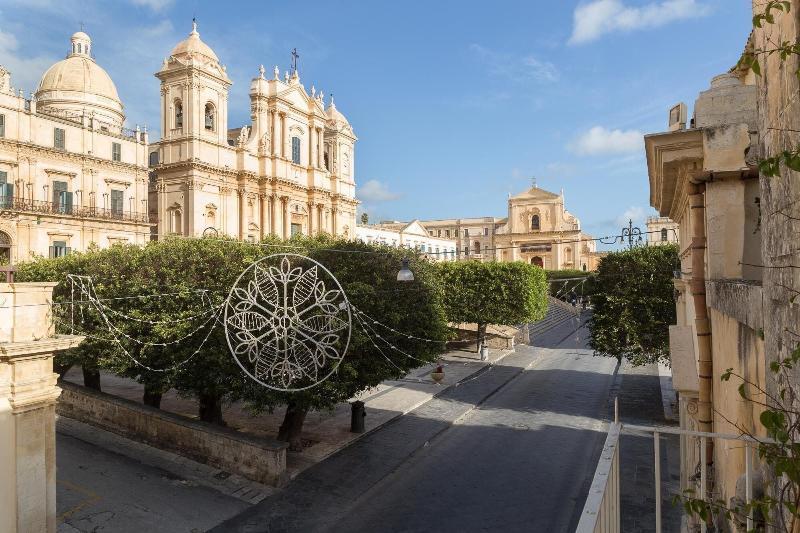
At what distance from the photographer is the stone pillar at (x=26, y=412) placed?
389 inches

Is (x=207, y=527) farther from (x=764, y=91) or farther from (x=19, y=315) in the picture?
(x=764, y=91)

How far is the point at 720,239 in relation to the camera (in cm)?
625

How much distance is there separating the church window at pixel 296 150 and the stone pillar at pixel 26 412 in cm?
3688

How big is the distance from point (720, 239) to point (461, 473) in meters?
11.8

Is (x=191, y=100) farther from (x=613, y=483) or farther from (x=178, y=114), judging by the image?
(x=613, y=483)

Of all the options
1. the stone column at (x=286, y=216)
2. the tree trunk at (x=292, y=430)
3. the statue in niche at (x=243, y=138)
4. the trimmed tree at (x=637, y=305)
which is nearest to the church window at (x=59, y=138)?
the statue in niche at (x=243, y=138)

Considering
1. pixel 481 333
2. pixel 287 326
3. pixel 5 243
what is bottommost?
pixel 481 333

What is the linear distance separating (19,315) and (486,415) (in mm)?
17199

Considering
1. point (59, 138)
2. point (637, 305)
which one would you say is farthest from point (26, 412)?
point (59, 138)

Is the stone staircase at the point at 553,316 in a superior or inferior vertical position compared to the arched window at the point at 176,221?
inferior

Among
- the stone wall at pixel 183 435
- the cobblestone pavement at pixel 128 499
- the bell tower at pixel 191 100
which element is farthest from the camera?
the bell tower at pixel 191 100

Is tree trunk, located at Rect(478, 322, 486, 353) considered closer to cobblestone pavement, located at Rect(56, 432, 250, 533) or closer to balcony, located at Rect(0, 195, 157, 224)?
cobblestone pavement, located at Rect(56, 432, 250, 533)

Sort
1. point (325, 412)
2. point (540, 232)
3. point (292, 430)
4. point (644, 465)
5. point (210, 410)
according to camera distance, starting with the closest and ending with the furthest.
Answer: point (644, 465)
point (292, 430)
point (210, 410)
point (325, 412)
point (540, 232)

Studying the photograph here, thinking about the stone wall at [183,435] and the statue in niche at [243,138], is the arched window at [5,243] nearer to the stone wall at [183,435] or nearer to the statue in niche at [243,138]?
the stone wall at [183,435]
